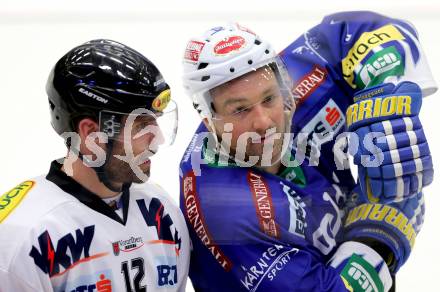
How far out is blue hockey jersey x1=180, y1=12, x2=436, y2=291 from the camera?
1.81 meters

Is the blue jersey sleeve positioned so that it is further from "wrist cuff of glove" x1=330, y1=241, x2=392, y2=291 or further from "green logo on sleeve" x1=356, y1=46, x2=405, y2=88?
"wrist cuff of glove" x1=330, y1=241, x2=392, y2=291

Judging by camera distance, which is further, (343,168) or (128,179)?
(343,168)

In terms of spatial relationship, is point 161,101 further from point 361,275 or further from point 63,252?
point 361,275

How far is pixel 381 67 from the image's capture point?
6.36 feet

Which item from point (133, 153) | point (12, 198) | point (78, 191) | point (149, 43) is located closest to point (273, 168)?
point (133, 153)

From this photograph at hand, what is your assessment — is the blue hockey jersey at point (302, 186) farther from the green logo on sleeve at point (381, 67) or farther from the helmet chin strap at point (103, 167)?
the helmet chin strap at point (103, 167)

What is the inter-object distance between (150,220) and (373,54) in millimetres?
680

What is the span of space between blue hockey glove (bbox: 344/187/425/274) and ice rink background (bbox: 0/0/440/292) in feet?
0.83

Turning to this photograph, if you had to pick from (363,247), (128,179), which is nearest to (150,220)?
(128,179)

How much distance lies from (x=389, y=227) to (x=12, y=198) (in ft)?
3.00

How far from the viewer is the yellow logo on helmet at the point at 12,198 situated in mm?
1560

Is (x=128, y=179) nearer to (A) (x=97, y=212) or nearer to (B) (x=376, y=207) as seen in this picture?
(A) (x=97, y=212)

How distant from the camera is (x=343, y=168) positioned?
2098 millimetres

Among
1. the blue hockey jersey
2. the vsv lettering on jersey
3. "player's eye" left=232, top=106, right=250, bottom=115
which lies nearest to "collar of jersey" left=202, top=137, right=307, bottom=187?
the blue hockey jersey
